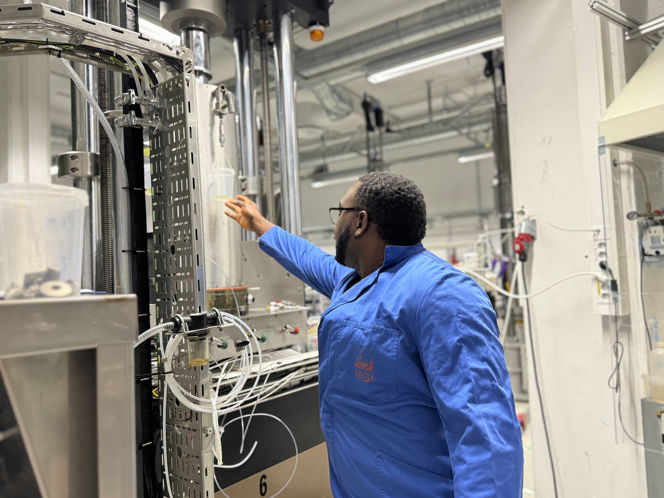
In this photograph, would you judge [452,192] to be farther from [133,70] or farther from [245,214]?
[133,70]

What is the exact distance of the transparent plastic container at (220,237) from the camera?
1594 mm

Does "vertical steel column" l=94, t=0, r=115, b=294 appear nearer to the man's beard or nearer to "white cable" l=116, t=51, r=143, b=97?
"white cable" l=116, t=51, r=143, b=97

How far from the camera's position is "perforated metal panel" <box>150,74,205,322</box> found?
102cm

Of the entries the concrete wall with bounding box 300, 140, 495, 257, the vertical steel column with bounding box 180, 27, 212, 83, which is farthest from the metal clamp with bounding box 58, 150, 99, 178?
the concrete wall with bounding box 300, 140, 495, 257

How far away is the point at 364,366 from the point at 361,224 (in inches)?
14.3

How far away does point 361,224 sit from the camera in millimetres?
1234

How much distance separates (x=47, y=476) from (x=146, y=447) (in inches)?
24.8

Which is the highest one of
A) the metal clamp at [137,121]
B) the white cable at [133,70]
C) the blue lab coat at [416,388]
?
the white cable at [133,70]

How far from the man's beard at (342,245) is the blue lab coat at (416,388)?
0.12 m

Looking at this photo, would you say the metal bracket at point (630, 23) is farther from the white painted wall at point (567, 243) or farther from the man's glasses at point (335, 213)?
the man's glasses at point (335, 213)

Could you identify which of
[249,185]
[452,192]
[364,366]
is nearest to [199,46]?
[249,185]

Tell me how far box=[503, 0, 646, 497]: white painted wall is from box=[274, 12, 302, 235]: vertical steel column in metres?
1.10

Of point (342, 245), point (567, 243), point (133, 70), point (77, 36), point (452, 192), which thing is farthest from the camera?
point (452, 192)

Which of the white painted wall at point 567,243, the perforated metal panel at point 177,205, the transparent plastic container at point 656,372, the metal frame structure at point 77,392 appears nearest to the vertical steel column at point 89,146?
the perforated metal panel at point 177,205
